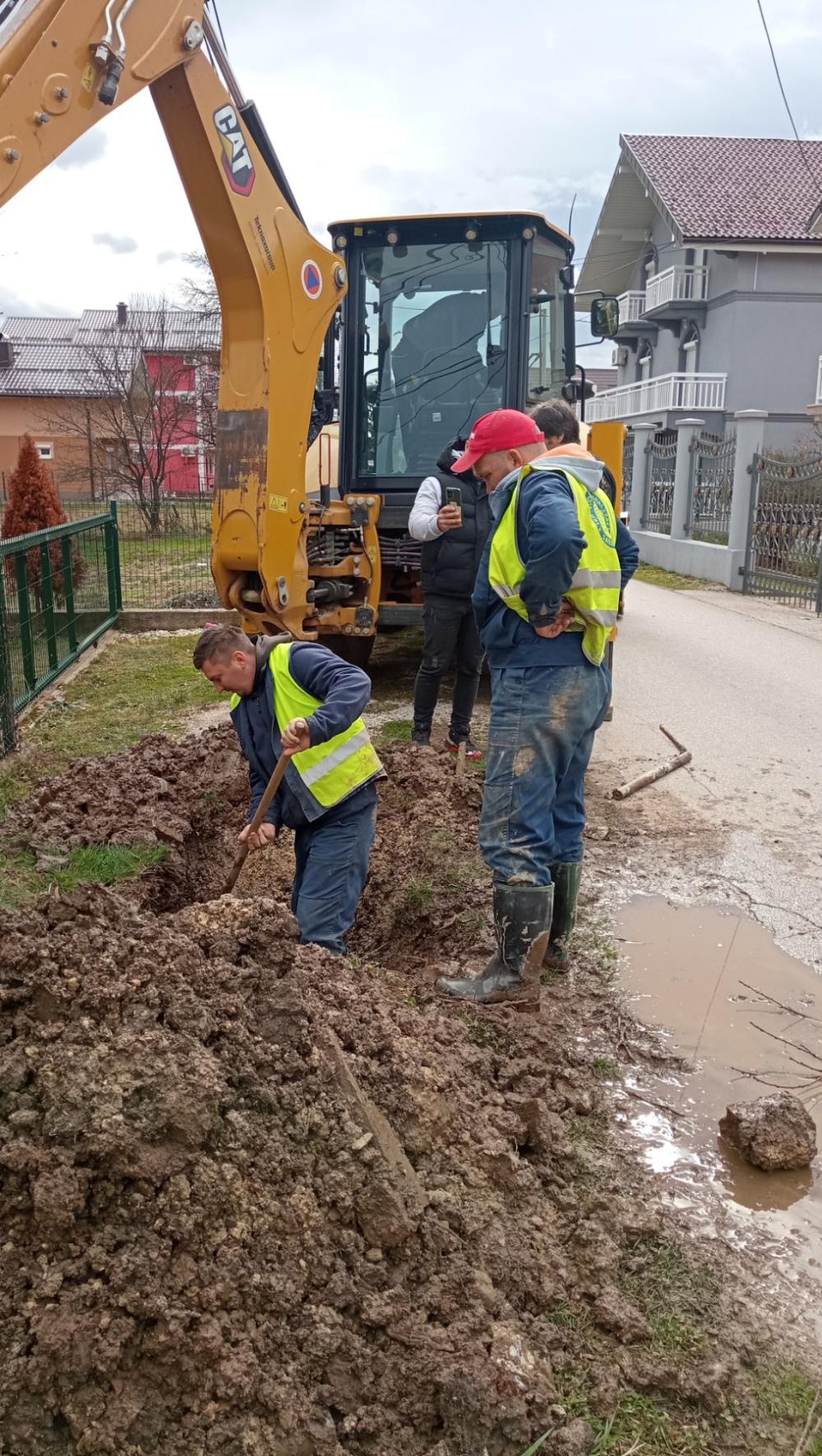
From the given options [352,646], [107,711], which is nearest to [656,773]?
[352,646]

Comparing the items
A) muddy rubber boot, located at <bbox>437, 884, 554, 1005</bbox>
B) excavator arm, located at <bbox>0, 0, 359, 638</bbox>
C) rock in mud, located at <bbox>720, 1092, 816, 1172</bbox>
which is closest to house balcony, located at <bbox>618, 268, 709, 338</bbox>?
excavator arm, located at <bbox>0, 0, 359, 638</bbox>

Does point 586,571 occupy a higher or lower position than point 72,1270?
higher

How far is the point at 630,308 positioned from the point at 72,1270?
32902 mm

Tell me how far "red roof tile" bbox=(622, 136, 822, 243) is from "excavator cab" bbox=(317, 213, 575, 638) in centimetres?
2142

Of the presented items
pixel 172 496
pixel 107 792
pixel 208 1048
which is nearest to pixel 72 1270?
pixel 208 1048

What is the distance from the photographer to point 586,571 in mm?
3656

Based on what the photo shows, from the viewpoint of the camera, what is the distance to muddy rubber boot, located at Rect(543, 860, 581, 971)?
403 cm

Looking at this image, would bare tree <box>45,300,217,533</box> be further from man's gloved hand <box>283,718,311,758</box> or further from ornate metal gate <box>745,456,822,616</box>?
man's gloved hand <box>283,718,311,758</box>

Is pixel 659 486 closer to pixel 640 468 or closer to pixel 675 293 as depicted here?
pixel 640 468

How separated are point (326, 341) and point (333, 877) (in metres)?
4.93

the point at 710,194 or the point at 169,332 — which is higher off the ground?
the point at 710,194

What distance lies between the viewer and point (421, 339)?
734 centimetres

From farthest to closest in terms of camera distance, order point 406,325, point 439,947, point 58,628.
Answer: point 58,628 → point 406,325 → point 439,947

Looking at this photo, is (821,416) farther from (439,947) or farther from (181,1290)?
(181,1290)
